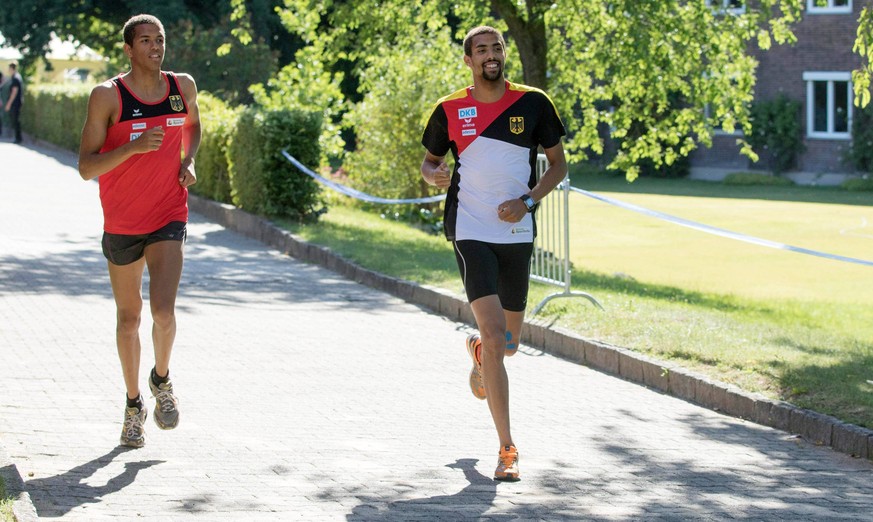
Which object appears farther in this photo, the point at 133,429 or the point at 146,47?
the point at 133,429

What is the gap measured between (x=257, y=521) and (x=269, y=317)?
618 cm

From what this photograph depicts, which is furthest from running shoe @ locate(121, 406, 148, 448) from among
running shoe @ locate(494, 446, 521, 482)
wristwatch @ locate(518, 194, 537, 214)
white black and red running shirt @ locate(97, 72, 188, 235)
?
wristwatch @ locate(518, 194, 537, 214)

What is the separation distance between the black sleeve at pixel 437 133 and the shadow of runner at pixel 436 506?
1751 millimetres

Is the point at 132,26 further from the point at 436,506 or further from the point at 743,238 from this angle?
the point at 743,238

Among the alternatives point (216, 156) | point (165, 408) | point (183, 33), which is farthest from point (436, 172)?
point (183, 33)

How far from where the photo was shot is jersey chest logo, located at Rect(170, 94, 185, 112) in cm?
675

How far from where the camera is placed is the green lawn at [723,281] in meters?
9.08

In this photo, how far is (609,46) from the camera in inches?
778

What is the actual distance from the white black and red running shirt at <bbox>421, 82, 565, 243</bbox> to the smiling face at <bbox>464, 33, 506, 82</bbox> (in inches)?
6.2

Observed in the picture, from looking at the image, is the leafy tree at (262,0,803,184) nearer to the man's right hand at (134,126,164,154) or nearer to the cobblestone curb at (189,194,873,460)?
the cobblestone curb at (189,194,873,460)

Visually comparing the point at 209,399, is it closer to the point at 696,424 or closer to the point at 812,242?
the point at 696,424

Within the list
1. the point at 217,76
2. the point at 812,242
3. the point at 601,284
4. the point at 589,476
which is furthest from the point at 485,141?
the point at 217,76

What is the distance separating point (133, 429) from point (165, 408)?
7.9 inches

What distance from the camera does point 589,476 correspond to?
259 inches
